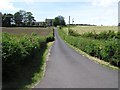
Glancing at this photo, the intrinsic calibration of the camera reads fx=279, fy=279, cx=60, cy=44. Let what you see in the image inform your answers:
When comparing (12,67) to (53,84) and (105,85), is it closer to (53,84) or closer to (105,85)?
(53,84)

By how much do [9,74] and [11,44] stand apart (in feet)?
4.62

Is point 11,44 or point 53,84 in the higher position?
point 11,44

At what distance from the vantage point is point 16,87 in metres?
11.3

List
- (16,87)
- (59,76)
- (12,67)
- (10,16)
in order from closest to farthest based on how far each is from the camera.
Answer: (16,87) → (12,67) → (59,76) → (10,16)

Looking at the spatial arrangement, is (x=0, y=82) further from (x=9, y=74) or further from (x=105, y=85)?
(x=105, y=85)

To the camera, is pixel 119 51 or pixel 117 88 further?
pixel 119 51

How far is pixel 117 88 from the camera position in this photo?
11.9 meters

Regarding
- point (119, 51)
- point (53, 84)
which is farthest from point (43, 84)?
point (119, 51)

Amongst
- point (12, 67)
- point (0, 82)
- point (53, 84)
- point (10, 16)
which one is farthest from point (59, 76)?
point (10, 16)

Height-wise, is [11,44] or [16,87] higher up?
[11,44]

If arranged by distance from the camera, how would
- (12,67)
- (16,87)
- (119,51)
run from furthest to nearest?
(119,51), (12,67), (16,87)

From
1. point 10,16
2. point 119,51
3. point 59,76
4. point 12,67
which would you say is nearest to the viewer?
point 12,67

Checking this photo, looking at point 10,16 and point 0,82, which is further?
point 10,16

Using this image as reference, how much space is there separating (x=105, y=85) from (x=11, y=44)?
458 centimetres
